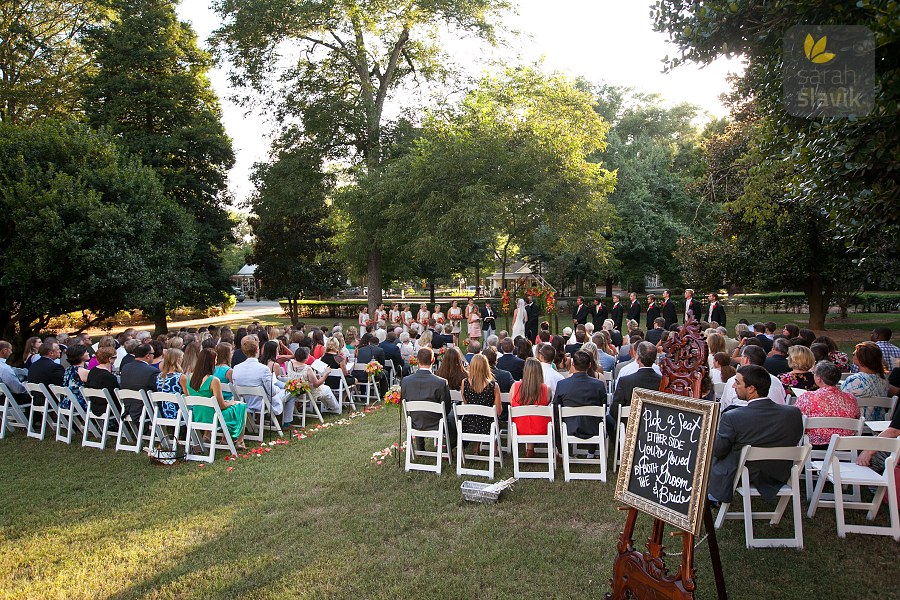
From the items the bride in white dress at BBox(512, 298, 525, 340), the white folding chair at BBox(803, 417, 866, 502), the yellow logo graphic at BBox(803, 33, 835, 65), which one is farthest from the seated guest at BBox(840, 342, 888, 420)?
the bride in white dress at BBox(512, 298, 525, 340)

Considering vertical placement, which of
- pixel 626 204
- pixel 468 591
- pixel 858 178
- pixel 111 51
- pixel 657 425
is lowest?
pixel 468 591

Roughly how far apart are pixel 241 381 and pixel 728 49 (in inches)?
308

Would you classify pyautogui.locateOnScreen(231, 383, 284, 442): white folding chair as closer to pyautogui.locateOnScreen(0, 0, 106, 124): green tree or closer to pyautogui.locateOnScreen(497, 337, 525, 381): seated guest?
pyautogui.locateOnScreen(497, 337, 525, 381): seated guest

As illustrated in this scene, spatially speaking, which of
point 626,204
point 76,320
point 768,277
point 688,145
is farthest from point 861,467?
point 688,145

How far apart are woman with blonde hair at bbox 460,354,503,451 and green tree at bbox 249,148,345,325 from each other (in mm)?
20598

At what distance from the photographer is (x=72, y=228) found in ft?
46.3

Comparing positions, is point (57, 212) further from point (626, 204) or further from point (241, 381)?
point (626, 204)

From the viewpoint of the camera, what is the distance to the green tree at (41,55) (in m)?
21.5

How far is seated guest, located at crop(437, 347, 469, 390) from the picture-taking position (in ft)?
24.1

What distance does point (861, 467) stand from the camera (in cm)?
495

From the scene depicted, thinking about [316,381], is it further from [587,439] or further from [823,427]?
[823,427]

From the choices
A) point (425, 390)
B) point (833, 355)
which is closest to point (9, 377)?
point (425, 390)

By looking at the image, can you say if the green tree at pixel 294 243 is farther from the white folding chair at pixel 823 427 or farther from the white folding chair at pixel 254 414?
the white folding chair at pixel 823 427

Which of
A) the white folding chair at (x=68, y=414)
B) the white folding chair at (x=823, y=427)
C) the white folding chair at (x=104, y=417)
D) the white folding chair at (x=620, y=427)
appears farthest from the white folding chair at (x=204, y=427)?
the white folding chair at (x=823, y=427)
